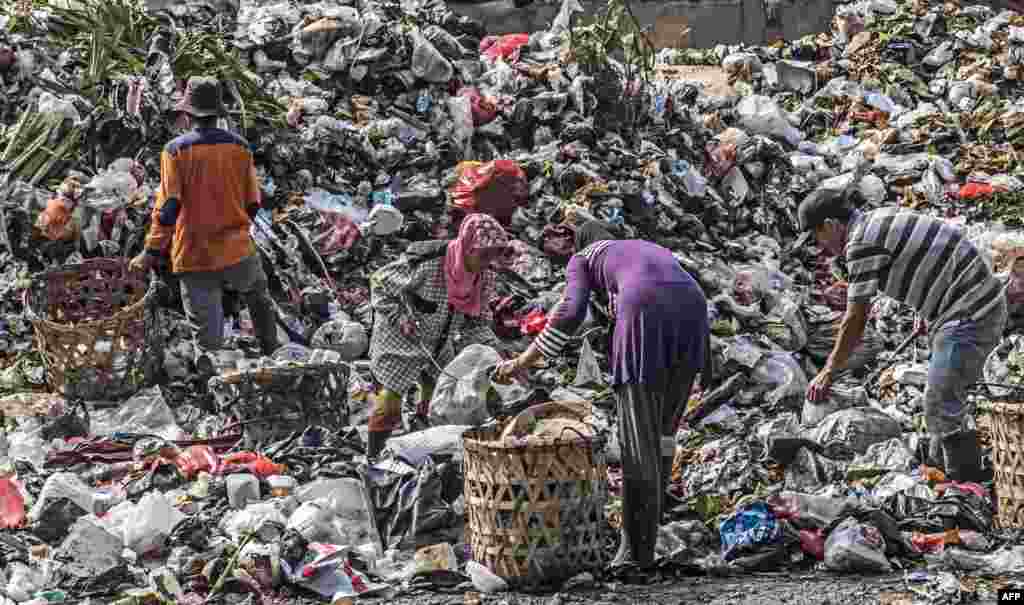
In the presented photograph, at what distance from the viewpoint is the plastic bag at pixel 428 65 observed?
31.8ft

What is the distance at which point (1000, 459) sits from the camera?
5.29 m

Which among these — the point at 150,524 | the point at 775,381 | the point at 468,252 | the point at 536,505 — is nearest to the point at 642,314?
the point at 536,505

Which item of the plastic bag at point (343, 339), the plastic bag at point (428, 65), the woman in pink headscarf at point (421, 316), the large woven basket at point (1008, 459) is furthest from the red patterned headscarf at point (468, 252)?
the plastic bag at point (428, 65)

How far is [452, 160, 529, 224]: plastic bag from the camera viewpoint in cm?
849

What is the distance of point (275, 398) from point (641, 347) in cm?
220

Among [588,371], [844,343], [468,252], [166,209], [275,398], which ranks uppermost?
[166,209]

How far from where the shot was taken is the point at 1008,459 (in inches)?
206

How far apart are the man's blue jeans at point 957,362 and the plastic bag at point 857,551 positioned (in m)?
0.89

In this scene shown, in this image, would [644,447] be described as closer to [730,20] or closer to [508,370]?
[508,370]

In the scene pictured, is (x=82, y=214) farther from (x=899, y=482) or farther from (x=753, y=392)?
(x=899, y=482)

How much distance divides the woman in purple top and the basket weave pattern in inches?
6.7

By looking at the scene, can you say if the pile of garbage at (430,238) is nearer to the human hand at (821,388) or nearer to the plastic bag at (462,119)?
the plastic bag at (462,119)

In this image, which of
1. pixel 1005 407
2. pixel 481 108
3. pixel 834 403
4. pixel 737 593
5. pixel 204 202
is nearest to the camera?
pixel 737 593

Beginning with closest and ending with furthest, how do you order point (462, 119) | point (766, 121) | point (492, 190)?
point (492, 190), point (462, 119), point (766, 121)
